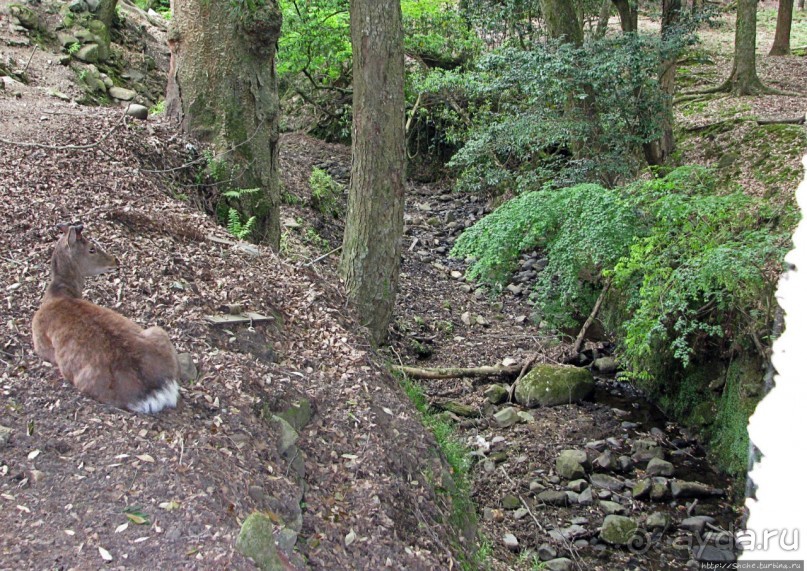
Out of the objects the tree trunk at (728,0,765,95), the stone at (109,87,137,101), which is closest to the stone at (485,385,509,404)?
the stone at (109,87,137,101)

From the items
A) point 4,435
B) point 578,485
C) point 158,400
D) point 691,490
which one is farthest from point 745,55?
point 4,435

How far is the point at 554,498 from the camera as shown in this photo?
7121mm

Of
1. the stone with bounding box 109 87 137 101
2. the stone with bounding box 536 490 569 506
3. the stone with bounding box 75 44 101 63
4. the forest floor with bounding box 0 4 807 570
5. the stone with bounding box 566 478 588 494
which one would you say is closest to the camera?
the forest floor with bounding box 0 4 807 570

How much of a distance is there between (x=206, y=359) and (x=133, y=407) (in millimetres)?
749

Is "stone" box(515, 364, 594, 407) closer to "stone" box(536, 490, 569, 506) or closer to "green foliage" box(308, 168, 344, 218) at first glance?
"stone" box(536, 490, 569, 506)

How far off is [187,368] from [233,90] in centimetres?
412

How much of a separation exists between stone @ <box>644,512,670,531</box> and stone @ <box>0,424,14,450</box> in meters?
5.37

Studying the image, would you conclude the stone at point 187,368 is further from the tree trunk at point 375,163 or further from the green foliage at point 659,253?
the green foliage at point 659,253

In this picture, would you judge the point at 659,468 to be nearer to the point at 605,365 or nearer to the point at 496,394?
the point at 496,394

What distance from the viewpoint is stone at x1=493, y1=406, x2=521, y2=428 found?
841cm

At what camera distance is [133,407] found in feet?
12.9

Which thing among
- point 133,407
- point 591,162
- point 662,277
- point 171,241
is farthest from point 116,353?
point 591,162

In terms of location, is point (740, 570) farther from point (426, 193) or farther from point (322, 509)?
point (426, 193)

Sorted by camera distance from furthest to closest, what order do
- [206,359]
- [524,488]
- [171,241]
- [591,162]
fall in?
1. [591,162]
2. [524,488]
3. [171,241]
4. [206,359]
